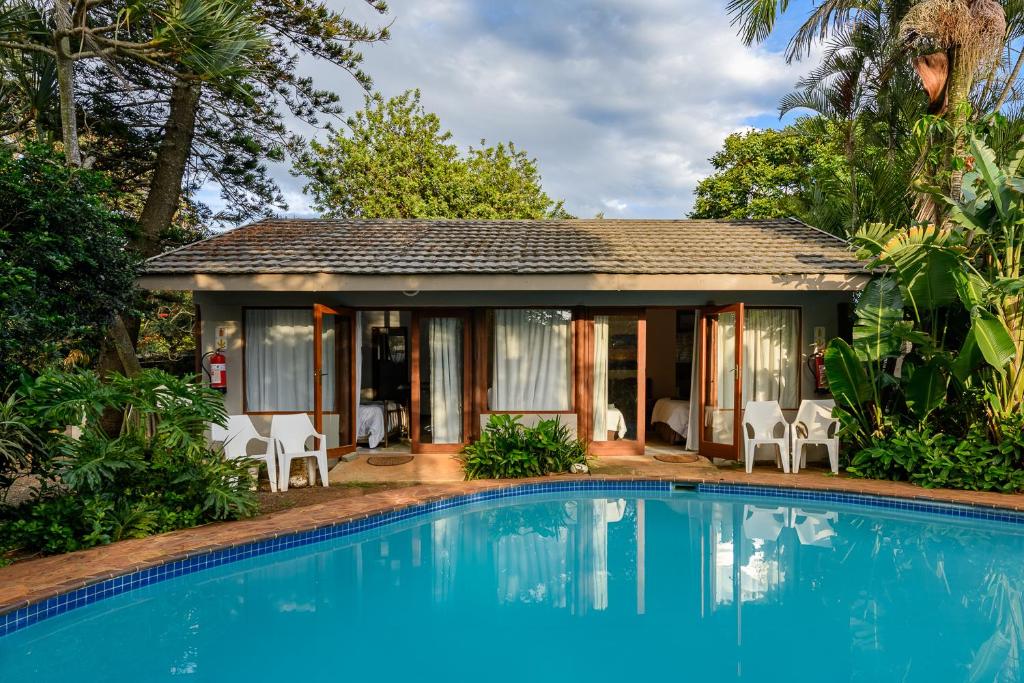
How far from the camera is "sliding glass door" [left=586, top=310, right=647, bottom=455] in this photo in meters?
9.16

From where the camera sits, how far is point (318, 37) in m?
9.91

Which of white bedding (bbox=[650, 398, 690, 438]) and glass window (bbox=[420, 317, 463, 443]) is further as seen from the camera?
white bedding (bbox=[650, 398, 690, 438])

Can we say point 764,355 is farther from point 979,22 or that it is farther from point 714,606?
point 714,606

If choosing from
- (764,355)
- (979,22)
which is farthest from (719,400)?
(979,22)

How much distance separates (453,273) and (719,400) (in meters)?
4.43

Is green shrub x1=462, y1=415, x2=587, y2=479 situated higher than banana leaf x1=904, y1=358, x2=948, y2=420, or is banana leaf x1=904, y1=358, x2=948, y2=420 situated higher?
banana leaf x1=904, y1=358, x2=948, y2=420

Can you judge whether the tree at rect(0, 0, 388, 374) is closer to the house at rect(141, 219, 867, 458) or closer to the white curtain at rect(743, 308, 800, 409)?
the house at rect(141, 219, 867, 458)

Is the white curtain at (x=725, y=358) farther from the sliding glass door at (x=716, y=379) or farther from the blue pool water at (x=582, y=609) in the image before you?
the blue pool water at (x=582, y=609)

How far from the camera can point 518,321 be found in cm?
923

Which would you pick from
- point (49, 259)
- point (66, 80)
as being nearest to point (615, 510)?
point (49, 259)

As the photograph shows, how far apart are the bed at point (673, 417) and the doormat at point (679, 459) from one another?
85cm

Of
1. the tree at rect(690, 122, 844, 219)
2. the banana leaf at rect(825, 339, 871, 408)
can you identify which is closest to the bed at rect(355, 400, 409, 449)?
the banana leaf at rect(825, 339, 871, 408)

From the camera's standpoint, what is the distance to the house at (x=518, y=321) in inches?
327

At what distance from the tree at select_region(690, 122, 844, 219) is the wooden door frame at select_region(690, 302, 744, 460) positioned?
543 inches
